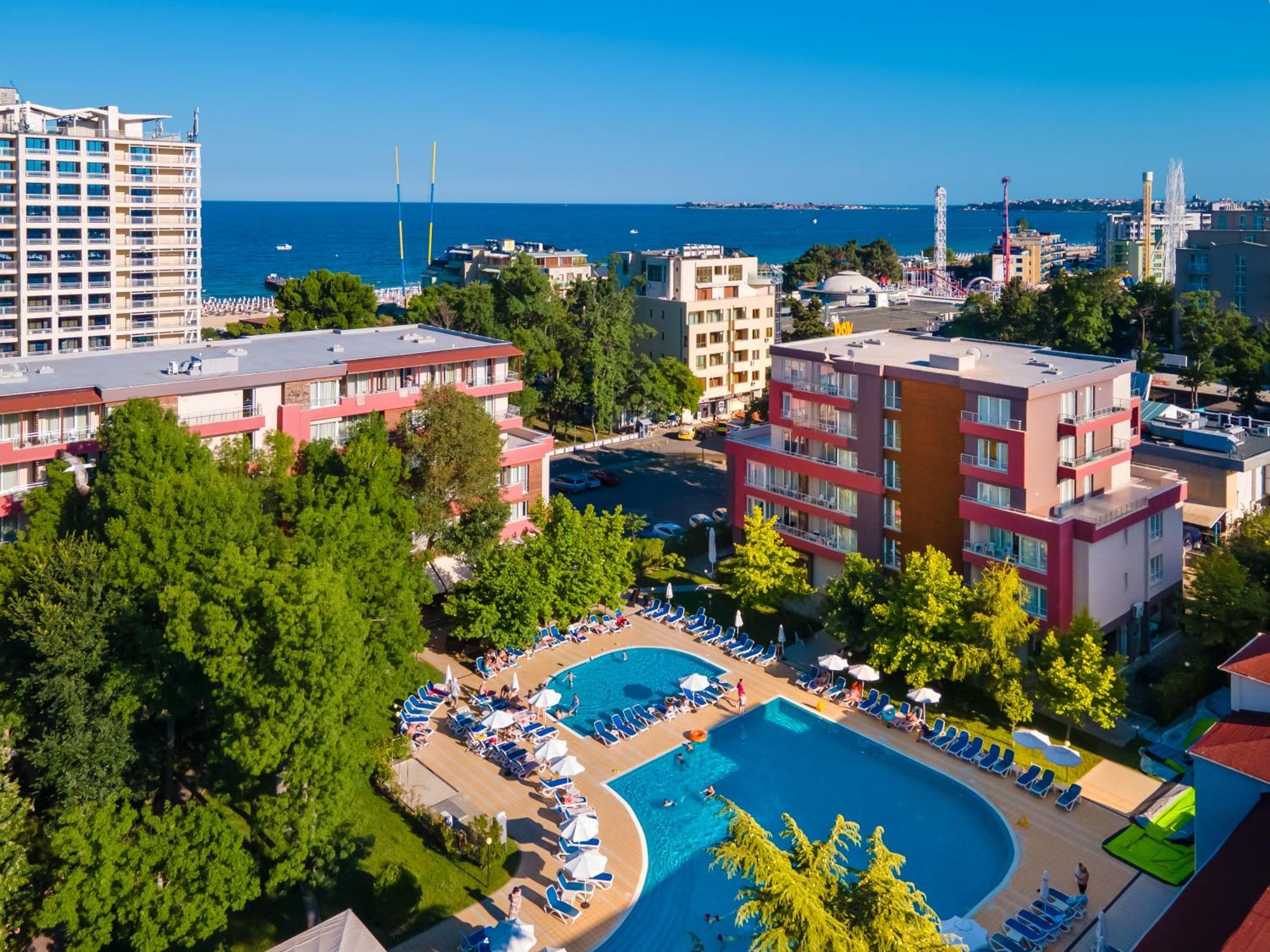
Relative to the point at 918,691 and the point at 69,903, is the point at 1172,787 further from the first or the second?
the point at 69,903

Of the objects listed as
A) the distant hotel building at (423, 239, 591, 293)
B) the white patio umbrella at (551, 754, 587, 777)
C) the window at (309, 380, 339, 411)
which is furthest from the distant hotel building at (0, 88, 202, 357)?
the white patio umbrella at (551, 754, 587, 777)

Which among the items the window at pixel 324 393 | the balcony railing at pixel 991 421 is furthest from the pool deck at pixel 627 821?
the balcony railing at pixel 991 421

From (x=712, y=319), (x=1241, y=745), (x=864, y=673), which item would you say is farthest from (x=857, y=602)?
(x=712, y=319)

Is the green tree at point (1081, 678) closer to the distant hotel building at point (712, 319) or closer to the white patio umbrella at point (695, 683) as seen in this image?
→ the white patio umbrella at point (695, 683)

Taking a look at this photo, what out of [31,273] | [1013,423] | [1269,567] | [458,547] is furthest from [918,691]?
[31,273]

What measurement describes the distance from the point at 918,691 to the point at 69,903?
24.7 meters

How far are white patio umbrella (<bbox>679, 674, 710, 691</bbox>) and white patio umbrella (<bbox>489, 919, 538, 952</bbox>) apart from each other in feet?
43.2

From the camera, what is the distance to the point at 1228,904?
19.1 metres

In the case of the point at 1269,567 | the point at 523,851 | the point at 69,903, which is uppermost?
the point at 1269,567

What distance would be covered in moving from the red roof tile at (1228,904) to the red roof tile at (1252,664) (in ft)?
11.9

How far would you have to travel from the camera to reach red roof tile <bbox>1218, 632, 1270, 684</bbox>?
24234 mm

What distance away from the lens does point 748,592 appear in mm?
40250

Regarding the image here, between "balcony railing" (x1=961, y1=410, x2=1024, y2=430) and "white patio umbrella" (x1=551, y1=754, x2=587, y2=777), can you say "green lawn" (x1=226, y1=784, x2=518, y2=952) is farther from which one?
"balcony railing" (x1=961, y1=410, x2=1024, y2=430)

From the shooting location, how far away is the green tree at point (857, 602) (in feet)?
118
